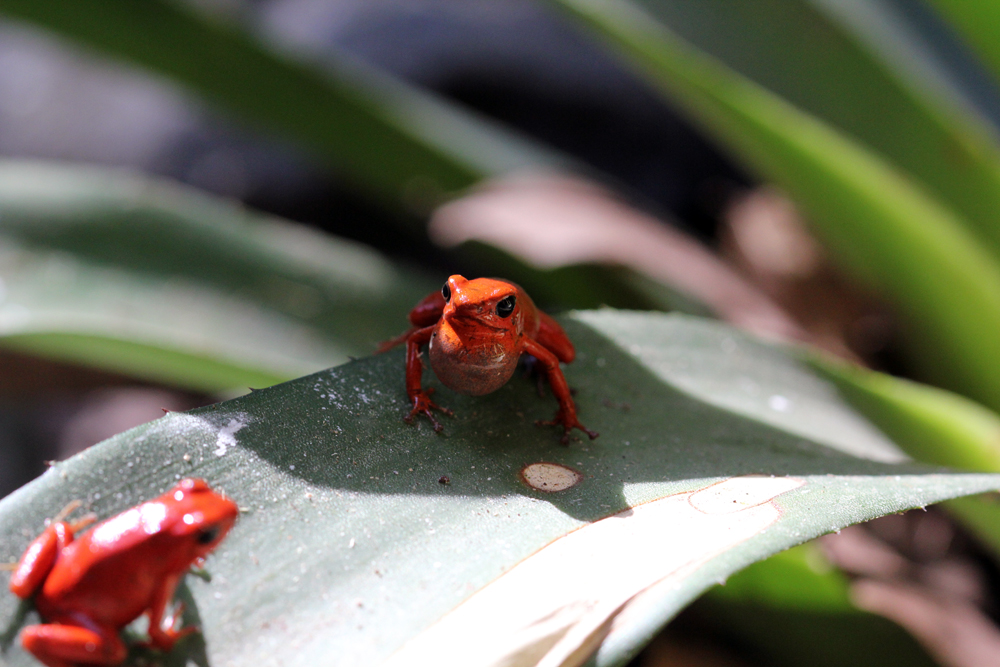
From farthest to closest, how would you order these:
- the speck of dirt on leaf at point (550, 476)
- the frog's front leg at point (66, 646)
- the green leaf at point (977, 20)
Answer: the green leaf at point (977, 20)
the speck of dirt on leaf at point (550, 476)
the frog's front leg at point (66, 646)

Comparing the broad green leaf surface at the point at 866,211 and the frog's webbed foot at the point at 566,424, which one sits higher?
the broad green leaf surface at the point at 866,211

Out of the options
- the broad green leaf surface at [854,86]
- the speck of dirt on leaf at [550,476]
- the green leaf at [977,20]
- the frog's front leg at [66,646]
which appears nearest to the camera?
the frog's front leg at [66,646]

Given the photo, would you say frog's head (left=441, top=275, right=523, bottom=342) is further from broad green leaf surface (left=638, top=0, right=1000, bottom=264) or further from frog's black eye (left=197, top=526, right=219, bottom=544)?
broad green leaf surface (left=638, top=0, right=1000, bottom=264)

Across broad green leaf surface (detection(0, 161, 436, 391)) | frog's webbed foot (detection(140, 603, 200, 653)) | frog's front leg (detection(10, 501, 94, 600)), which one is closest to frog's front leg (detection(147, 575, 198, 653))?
frog's webbed foot (detection(140, 603, 200, 653))

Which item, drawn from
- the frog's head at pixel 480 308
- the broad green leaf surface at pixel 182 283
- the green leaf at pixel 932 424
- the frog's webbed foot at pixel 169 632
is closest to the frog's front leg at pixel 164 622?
the frog's webbed foot at pixel 169 632

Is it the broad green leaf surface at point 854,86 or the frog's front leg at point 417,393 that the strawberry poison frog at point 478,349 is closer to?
the frog's front leg at point 417,393

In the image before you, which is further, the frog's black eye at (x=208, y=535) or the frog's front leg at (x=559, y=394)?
the frog's front leg at (x=559, y=394)

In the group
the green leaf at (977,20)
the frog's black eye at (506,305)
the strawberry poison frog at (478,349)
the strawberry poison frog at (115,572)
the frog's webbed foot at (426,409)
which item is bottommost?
the strawberry poison frog at (115,572)

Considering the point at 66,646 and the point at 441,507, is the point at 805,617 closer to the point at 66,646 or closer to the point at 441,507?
the point at 441,507
